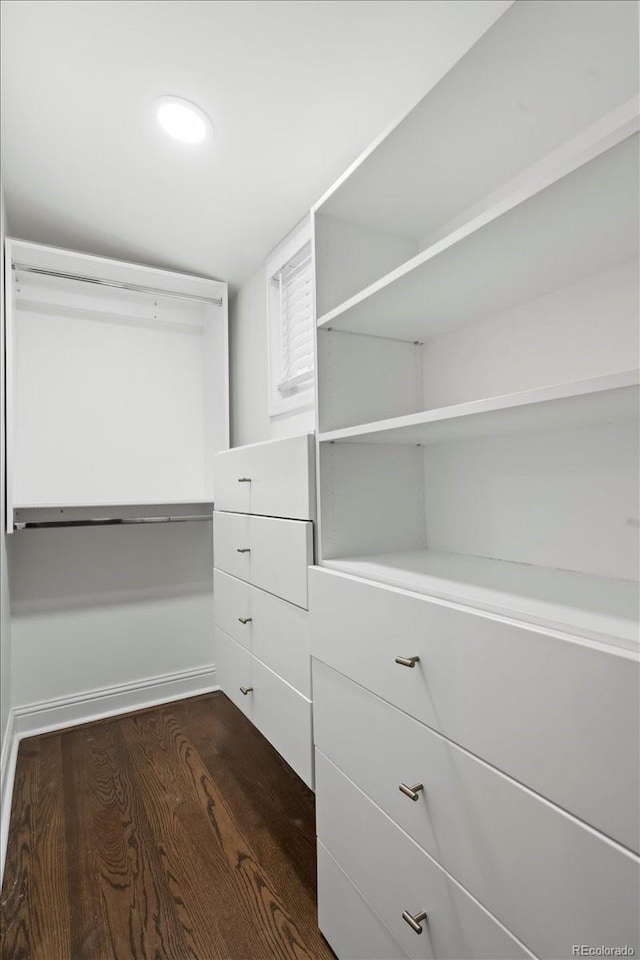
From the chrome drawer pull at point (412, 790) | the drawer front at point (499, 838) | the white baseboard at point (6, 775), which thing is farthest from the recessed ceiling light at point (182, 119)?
the white baseboard at point (6, 775)

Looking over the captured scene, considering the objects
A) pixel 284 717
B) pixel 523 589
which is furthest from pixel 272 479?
pixel 523 589

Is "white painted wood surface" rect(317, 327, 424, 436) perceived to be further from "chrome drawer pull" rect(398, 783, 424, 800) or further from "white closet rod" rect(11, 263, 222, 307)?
"white closet rod" rect(11, 263, 222, 307)

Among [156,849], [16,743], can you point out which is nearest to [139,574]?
[16,743]

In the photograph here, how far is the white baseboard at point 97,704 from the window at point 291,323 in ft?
5.14

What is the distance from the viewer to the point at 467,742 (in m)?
0.79

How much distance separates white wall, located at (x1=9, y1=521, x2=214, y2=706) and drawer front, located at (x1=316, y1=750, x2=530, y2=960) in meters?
1.61

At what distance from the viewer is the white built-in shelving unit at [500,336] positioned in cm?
80

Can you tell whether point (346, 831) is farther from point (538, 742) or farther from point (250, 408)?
point (250, 408)

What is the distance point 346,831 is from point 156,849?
2.60 feet

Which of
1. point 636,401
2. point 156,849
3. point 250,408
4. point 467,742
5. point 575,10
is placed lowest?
point 156,849

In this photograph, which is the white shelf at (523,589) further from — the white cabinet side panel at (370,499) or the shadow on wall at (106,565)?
the shadow on wall at (106,565)

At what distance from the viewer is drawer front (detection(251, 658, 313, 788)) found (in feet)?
4.29

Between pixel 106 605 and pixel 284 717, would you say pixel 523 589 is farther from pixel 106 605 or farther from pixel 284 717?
pixel 106 605

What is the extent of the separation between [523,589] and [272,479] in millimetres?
850
